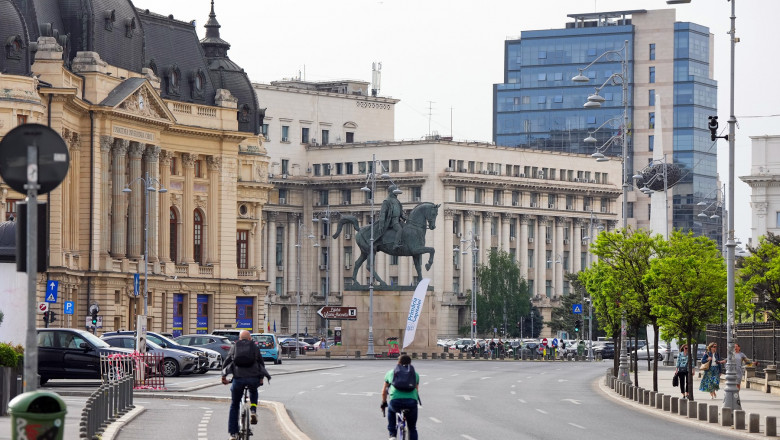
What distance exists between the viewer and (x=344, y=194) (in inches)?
6358

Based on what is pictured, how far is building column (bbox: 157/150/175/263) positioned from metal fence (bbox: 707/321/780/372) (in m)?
45.8

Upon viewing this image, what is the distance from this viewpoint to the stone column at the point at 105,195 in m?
91.8

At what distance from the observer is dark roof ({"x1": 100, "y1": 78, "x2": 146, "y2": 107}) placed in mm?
91056

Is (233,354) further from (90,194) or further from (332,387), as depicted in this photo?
(90,194)

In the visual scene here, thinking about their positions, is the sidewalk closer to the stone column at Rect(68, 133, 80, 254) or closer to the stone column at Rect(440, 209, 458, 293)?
the stone column at Rect(68, 133, 80, 254)

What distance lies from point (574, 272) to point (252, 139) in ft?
182

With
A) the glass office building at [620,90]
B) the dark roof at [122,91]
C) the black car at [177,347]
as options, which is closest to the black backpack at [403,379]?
the black car at [177,347]

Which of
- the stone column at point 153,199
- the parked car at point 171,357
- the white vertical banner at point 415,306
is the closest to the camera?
the parked car at point 171,357

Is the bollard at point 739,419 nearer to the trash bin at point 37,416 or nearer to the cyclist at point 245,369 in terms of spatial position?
the cyclist at point 245,369

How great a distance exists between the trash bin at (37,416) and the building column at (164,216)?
8871 cm

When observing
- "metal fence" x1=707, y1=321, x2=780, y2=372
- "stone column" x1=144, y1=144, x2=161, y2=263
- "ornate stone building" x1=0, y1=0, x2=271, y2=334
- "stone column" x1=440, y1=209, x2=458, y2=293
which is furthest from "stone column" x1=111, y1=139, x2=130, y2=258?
"stone column" x1=440, y1=209, x2=458, y2=293

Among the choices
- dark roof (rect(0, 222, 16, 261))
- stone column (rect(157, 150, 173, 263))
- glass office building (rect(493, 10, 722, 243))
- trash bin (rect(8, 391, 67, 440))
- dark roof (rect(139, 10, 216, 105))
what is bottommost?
trash bin (rect(8, 391, 67, 440))

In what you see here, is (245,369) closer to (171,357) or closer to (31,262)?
(31,262)

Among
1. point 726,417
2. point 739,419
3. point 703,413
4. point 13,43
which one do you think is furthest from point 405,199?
point 739,419
